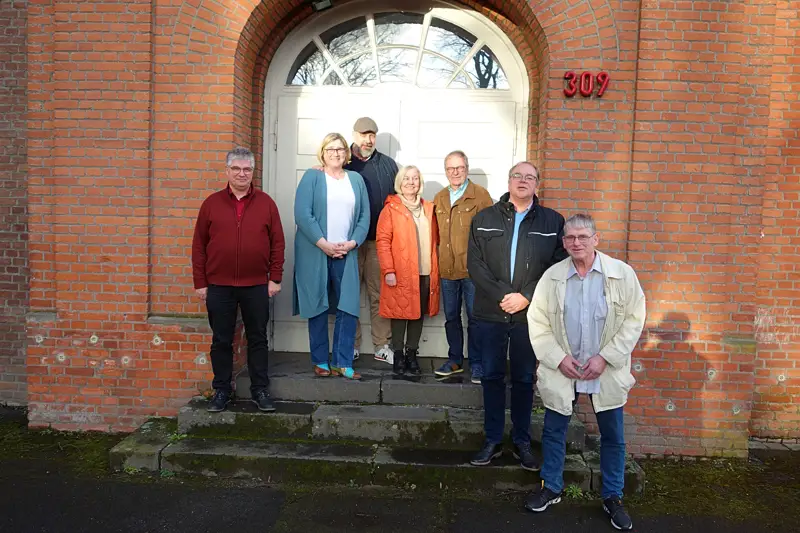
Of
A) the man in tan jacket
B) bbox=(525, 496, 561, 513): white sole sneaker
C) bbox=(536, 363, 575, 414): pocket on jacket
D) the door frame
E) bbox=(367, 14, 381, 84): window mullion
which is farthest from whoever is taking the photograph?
bbox=(367, 14, 381, 84): window mullion

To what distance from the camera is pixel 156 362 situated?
513 cm

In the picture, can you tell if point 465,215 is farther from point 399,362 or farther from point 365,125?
point 399,362

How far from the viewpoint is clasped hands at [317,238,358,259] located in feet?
15.9

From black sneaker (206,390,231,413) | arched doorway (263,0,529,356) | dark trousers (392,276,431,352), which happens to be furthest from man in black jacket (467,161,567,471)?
black sneaker (206,390,231,413)

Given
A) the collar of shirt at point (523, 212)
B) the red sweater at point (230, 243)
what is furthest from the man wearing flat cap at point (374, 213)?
the collar of shirt at point (523, 212)

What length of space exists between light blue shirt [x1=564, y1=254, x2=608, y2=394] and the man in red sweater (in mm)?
2277

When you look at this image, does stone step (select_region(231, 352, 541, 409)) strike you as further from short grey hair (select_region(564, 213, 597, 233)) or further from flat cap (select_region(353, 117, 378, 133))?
flat cap (select_region(353, 117, 378, 133))

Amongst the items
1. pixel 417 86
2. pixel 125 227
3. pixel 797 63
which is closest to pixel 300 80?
pixel 417 86

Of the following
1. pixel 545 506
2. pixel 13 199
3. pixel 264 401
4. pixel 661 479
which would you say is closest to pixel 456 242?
pixel 264 401

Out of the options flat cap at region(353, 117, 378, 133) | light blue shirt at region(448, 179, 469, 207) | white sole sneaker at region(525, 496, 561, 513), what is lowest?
white sole sneaker at region(525, 496, 561, 513)

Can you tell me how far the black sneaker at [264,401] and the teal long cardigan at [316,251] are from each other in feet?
2.36

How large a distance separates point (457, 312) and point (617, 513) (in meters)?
2.07

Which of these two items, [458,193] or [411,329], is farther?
[411,329]

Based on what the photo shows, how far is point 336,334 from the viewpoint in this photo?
16.6 feet
